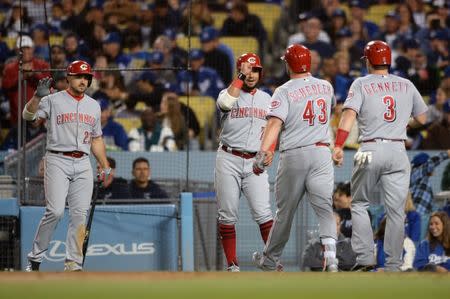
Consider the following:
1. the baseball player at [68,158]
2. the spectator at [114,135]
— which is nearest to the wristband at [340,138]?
the baseball player at [68,158]

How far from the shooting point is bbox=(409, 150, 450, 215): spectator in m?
13.1

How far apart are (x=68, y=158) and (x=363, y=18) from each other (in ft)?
26.0

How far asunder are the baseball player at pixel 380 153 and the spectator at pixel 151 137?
466 cm

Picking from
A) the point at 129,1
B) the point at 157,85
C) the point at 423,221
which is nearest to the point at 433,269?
the point at 423,221

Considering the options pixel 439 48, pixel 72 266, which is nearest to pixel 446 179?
pixel 439 48

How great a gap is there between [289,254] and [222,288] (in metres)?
6.04

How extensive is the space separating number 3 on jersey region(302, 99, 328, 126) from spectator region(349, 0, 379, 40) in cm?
738

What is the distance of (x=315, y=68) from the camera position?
1588cm

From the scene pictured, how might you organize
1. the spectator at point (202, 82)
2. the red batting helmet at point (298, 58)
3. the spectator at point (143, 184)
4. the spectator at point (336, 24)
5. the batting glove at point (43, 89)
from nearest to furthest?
the red batting helmet at point (298, 58)
the batting glove at point (43, 89)
the spectator at point (143, 184)
the spectator at point (202, 82)
the spectator at point (336, 24)

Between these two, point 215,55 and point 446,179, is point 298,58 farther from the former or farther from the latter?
point 215,55

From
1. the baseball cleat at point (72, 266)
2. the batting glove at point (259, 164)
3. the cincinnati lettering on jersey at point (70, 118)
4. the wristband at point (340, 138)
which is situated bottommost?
the baseball cleat at point (72, 266)

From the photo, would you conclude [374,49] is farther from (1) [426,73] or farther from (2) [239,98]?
(1) [426,73]

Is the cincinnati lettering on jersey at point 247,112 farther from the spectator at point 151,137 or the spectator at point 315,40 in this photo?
the spectator at point 315,40

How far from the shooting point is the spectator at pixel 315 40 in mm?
16453
